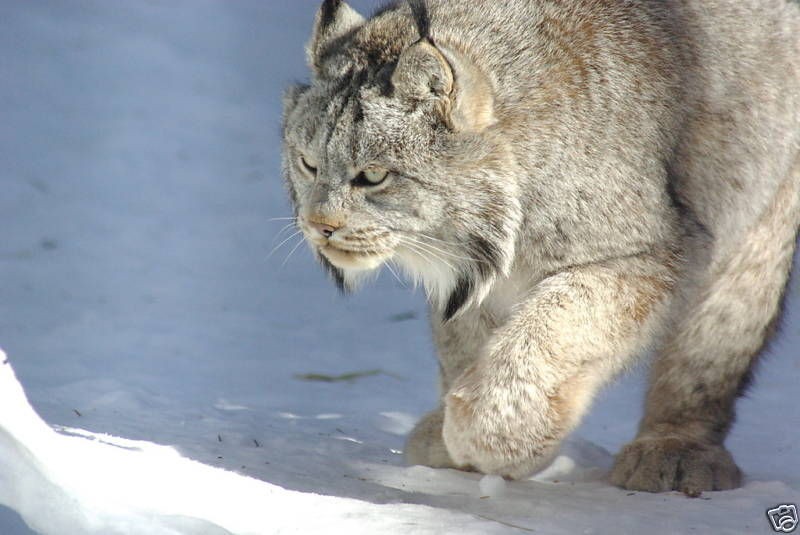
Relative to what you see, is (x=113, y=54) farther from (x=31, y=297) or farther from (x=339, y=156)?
(x=339, y=156)

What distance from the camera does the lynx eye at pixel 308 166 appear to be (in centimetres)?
312

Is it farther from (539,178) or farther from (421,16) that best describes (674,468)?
(421,16)

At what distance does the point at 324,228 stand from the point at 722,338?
1329 mm

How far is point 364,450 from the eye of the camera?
3.82 metres

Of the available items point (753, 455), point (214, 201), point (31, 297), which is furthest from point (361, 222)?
point (214, 201)

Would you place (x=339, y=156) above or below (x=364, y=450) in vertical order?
above

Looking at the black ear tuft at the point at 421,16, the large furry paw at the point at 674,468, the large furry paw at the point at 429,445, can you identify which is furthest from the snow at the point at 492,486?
the black ear tuft at the point at 421,16

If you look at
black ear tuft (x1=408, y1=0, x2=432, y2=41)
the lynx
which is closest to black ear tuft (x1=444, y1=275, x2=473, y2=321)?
the lynx

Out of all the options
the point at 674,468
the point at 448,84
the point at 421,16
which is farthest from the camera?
the point at 674,468

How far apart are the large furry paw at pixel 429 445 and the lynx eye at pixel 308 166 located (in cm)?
91

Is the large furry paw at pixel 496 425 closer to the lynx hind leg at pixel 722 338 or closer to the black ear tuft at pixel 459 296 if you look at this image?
the black ear tuft at pixel 459 296

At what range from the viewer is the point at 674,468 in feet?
11.0

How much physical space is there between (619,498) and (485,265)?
2.39 ft

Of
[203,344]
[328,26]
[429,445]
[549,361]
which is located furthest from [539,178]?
[203,344]
